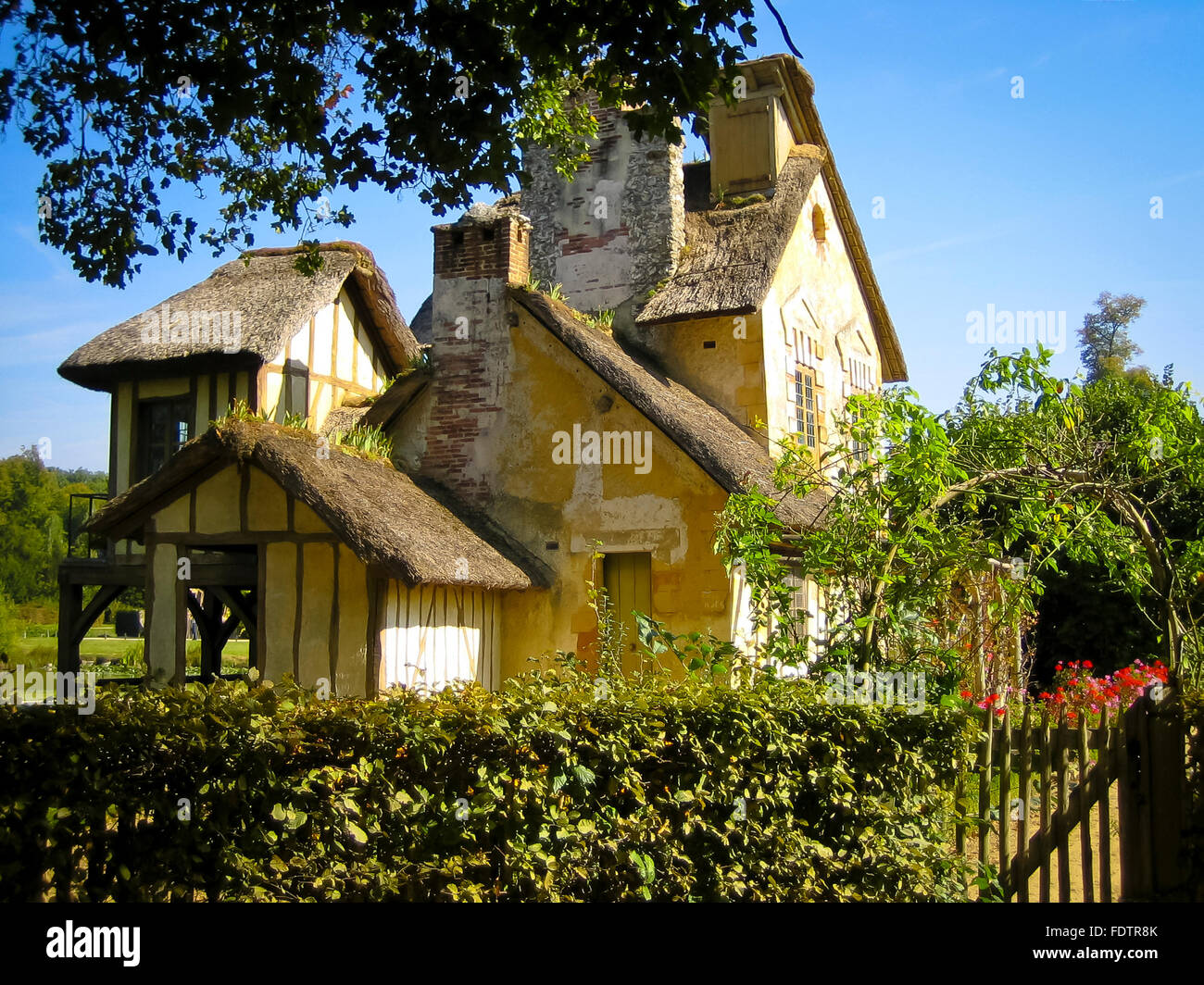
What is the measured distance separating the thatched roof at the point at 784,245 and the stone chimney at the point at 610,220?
0.46 meters

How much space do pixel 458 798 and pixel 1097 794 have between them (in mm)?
3798

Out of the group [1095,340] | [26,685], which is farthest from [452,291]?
[1095,340]

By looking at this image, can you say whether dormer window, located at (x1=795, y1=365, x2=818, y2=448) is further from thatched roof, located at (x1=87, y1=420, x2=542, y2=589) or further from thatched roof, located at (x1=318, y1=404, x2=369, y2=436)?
thatched roof, located at (x1=318, y1=404, x2=369, y2=436)

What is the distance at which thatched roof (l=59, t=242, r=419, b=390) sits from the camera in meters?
15.9

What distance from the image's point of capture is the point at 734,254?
14531 millimetres

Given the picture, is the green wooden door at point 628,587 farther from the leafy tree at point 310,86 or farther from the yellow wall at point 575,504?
the leafy tree at point 310,86

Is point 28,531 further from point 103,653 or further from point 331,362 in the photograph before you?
point 331,362

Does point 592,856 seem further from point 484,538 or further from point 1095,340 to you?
point 1095,340

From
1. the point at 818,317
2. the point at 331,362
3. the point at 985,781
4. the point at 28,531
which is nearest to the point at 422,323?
the point at 331,362

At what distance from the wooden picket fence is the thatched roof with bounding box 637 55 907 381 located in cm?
831

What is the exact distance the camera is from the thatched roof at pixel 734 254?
13.8 metres

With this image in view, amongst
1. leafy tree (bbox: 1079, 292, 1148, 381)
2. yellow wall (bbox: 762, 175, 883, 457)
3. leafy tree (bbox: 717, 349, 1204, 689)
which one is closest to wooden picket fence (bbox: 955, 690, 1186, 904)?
leafy tree (bbox: 717, 349, 1204, 689)

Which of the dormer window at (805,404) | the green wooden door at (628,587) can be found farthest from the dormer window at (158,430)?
the dormer window at (805,404)
